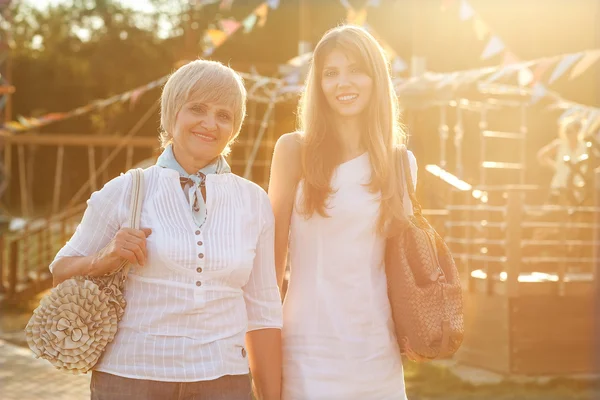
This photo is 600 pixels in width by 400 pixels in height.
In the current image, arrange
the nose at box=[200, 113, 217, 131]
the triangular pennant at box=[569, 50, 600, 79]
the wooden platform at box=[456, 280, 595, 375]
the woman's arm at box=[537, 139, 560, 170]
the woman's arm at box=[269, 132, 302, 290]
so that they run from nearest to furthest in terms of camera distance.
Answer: the nose at box=[200, 113, 217, 131] < the woman's arm at box=[269, 132, 302, 290] < the triangular pennant at box=[569, 50, 600, 79] < the wooden platform at box=[456, 280, 595, 375] < the woman's arm at box=[537, 139, 560, 170]

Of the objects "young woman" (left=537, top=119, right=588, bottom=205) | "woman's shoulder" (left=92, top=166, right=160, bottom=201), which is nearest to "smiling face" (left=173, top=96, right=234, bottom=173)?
"woman's shoulder" (left=92, top=166, right=160, bottom=201)

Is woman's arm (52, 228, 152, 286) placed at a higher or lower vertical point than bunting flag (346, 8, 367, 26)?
lower

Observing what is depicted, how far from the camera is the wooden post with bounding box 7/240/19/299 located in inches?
543

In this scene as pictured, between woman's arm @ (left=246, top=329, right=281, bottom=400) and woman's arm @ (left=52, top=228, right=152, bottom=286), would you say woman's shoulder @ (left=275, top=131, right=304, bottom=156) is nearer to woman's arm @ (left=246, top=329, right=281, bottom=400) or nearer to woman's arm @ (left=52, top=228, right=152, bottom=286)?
woman's arm @ (left=246, top=329, right=281, bottom=400)

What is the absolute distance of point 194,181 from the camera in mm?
3176

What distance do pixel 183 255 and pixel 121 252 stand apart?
200mm

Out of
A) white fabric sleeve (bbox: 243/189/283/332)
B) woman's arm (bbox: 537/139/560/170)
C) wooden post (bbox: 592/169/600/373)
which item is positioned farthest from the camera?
woman's arm (bbox: 537/139/560/170)

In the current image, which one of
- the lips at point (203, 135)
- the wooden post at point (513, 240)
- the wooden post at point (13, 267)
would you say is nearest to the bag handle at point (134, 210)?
the lips at point (203, 135)

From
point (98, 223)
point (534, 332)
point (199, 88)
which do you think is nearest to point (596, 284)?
point (534, 332)

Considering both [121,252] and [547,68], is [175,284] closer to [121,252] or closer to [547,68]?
[121,252]

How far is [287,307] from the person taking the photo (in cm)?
359

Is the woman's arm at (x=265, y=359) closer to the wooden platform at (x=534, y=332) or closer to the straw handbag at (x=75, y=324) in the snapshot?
the straw handbag at (x=75, y=324)

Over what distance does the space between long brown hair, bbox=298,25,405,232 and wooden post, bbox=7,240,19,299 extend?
35.7 feet

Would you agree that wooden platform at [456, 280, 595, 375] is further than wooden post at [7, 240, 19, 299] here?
No
